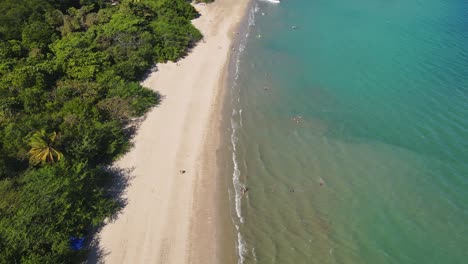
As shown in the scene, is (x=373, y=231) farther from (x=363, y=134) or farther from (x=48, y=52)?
(x=48, y=52)

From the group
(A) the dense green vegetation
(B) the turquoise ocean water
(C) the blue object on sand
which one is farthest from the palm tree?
(B) the turquoise ocean water

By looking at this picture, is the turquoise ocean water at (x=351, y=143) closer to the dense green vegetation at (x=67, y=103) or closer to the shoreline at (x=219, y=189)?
the shoreline at (x=219, y=189)

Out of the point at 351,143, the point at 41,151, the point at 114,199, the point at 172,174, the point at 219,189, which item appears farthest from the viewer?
the point at 351,143

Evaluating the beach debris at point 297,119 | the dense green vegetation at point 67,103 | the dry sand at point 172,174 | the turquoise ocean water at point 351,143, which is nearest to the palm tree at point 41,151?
the dense green vegetation at point 67,103

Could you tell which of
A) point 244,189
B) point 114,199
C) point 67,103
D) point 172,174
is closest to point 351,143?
point 244,189

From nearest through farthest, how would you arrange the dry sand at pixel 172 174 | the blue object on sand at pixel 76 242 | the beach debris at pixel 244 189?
the blue object on sand at pixel 76 242
the dry sand at pixel 172 174
the beach debris at pixel 244 189

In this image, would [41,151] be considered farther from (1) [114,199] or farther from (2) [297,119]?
(2) [297,119]

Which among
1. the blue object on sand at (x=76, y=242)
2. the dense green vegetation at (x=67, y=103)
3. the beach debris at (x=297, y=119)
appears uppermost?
the dense green vegetation at (x=67, y=103)
